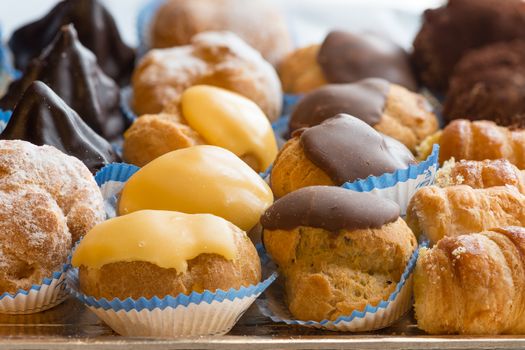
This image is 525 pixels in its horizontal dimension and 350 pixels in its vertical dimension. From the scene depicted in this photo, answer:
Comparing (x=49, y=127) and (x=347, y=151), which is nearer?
(x=347, y=151)

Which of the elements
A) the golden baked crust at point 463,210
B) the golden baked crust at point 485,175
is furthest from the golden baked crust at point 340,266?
the golden baked crust at point 485,175

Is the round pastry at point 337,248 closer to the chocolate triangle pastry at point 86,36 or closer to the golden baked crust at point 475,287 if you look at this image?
the golden baked crust at point 475,287

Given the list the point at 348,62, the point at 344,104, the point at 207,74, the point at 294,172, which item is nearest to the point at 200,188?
the point at 294,172

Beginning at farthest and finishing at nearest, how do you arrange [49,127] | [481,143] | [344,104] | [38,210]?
[344,104] → [481,143] → [49,127] → [38,210]

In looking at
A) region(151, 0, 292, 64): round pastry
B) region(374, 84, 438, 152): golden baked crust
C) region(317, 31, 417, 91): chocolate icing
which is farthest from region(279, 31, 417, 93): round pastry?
region(374, 84, 438, 152): golden baked crust

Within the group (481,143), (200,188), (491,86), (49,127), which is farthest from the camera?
(491,86)

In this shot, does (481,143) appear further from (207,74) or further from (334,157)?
(207,74)
